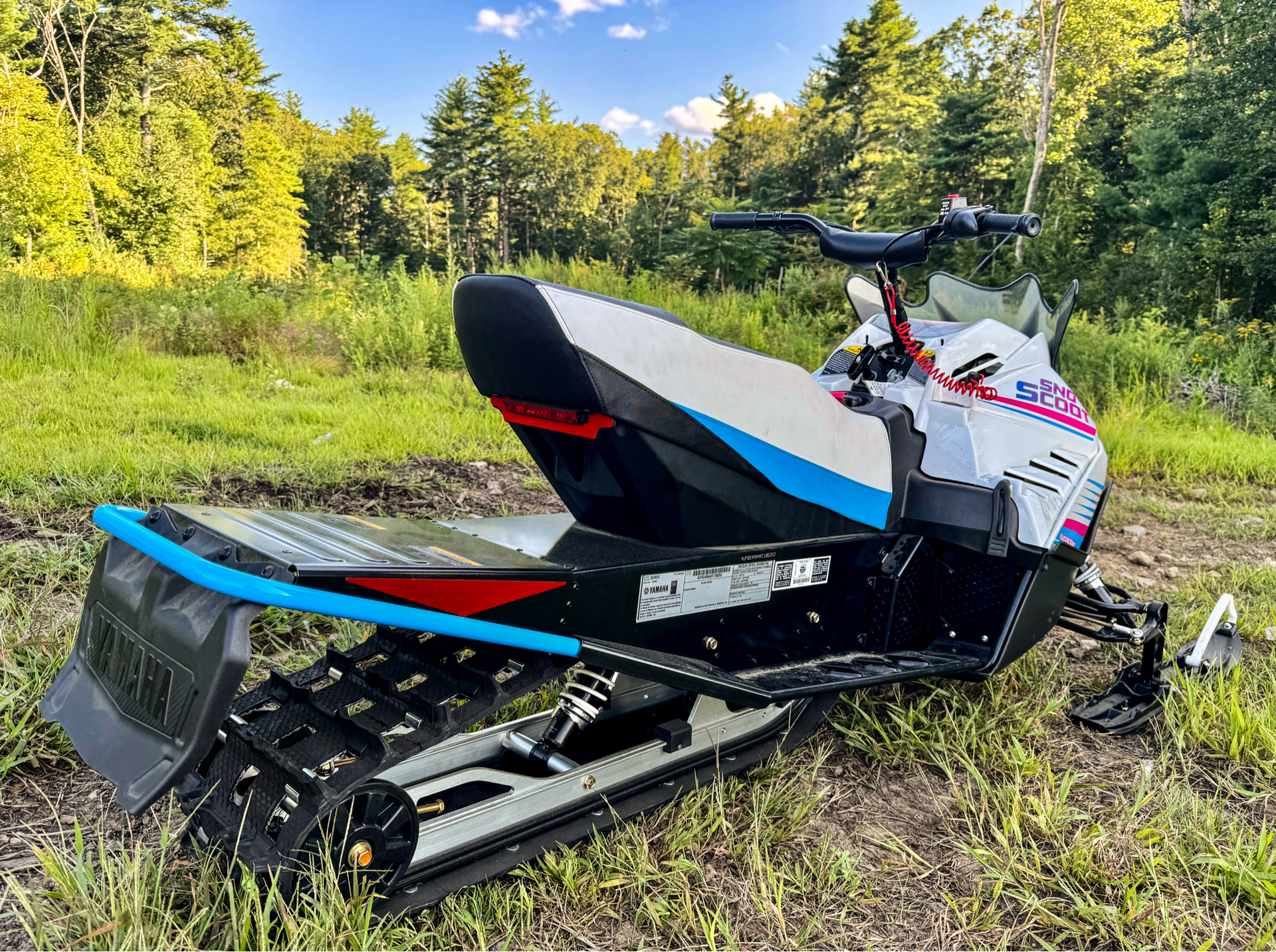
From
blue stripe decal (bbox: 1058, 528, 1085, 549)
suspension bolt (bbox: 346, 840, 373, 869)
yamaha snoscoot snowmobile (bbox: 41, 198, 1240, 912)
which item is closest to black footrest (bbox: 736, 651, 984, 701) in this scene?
yamaha snoscoot snowmobile (bbox: 41, 198, 1240, 912)

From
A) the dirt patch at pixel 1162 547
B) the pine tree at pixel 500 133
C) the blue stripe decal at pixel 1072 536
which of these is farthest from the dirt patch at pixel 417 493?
the pine tree at pixel 500 133

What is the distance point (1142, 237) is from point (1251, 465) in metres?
16.8

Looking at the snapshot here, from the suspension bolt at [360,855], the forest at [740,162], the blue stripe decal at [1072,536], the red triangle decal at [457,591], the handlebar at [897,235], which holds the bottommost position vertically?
the suspension bolt at [360,855]

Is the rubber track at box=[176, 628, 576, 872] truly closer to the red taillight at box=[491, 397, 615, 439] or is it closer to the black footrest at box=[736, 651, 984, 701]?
the red taillight at box=[491, 397, 615, 439]

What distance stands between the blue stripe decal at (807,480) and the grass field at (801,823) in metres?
0.65

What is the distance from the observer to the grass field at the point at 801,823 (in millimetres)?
1419

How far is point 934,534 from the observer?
2.12 meters

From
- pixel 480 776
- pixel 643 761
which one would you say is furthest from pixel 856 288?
pixel 480 776

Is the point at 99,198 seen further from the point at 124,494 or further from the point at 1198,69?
the point at 1198,69

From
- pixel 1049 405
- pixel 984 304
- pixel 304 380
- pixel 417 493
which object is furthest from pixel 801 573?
pixel 304 380

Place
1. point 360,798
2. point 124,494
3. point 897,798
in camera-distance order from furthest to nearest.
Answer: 1. point 124,494
2. point 897,798
3. point 360,798

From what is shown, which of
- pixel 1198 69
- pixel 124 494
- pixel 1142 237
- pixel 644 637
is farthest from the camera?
pixel 1142 237

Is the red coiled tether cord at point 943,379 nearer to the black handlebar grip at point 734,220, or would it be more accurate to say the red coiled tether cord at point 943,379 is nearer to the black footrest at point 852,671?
the black handlebar grip at point 734,220

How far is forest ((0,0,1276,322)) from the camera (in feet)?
49.6
